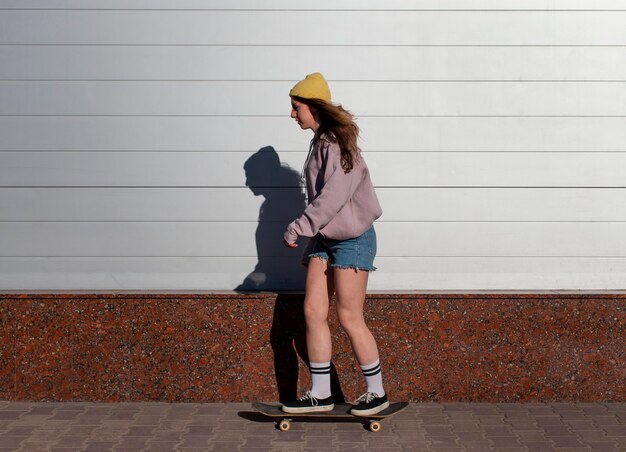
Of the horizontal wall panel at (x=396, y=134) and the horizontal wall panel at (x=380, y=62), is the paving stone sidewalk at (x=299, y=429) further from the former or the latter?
the horizontal wall panel at (x=380, y=62)

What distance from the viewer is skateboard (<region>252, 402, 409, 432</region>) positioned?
254 inches

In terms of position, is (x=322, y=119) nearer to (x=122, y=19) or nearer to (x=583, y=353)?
(x=122, y=19)

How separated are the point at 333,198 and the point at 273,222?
3.06ft

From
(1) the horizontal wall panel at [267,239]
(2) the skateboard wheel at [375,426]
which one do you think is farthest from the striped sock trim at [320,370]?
(1) the horizontal wall panel at [267,239]

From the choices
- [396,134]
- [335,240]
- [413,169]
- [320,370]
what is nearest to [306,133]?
[396,134]

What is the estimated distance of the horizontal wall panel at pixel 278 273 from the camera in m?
7.19

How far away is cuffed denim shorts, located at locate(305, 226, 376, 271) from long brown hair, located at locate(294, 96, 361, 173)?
0.41 metres

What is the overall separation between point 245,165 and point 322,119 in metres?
0.86

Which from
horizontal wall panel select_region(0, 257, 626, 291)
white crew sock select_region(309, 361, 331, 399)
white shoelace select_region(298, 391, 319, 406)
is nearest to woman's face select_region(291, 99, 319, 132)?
horizontal wall panel select_region(0, 257, 626, 291)

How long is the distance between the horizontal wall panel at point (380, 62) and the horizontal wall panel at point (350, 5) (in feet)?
0.77

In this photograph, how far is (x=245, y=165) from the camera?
23.6ft

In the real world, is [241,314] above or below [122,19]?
below

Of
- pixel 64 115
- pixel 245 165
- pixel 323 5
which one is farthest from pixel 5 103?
pixel 323 5

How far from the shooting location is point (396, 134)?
7180mm
